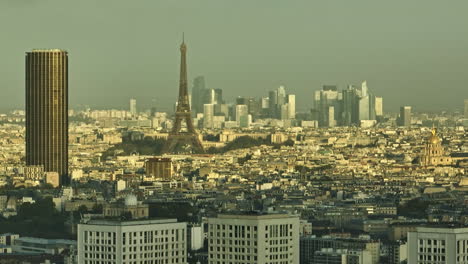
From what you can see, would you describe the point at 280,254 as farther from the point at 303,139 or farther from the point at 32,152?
the point at 303,139

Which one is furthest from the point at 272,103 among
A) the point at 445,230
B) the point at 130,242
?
the point at 445,230

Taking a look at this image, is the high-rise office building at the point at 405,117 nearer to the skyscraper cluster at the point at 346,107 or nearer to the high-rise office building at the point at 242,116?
the skyscraper cluster at the point at 346,107

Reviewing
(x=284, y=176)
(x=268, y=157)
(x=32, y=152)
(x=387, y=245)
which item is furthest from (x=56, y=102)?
(x=387, y=245)

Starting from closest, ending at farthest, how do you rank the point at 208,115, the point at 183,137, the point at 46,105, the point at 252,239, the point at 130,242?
the point at 130,242, the point at 252,239, the point at 46,105, the point at 183,137, the point at 208,115

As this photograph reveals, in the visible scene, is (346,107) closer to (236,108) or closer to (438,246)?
(236,108)

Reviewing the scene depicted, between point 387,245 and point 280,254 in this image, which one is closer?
point 280,254
